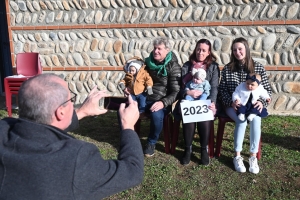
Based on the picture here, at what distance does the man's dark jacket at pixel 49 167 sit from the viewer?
57.7 inches

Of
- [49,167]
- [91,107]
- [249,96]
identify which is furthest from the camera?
[249,96]

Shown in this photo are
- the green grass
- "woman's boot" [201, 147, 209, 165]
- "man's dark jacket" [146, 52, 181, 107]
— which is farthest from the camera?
"man's dark jacket" [146, 52, 181, 107]

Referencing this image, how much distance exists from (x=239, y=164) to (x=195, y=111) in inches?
32.5

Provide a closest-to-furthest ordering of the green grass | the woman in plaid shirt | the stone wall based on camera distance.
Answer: the green grass, the woman in plaid shirt, the stone wall

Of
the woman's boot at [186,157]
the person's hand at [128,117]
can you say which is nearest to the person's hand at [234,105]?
the woman's boot at [186,157]

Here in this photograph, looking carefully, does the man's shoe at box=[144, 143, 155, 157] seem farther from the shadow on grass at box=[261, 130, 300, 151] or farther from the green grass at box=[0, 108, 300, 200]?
the shadow on grass at box=[261, 130, 300, 151]

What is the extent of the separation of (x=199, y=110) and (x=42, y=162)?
2886 mm

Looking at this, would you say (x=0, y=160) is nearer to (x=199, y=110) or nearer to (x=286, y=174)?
(x=199, y=110)

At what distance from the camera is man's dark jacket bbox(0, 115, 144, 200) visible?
1.47 meters

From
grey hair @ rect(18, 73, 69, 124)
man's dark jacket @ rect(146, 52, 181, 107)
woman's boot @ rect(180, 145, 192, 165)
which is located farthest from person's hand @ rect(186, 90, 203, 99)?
grey hair @ rect(18, 73, 69, 124)

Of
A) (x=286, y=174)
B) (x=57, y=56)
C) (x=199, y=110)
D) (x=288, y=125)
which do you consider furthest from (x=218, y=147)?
(x=57, y=56)

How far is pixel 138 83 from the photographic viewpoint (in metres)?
4.58

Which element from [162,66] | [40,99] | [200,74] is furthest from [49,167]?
[162,66]

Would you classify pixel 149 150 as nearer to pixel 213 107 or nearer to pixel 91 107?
pixel 213 107
